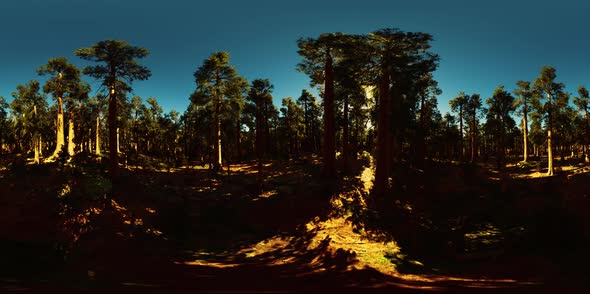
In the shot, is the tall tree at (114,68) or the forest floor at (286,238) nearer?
the forest floor at (286,238)

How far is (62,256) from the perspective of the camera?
967 centimetres

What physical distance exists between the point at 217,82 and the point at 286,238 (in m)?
20.7

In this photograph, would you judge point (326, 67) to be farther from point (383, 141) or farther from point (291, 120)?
point (291, 120)

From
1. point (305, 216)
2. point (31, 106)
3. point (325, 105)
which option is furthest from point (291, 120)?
point (31, 106)

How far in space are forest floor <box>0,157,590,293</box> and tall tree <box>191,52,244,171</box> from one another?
9897 mm

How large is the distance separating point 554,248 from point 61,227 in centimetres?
1978

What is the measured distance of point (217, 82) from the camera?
96.0ft

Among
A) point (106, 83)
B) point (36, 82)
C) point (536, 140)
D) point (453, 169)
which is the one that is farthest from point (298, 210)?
point (36, 82)

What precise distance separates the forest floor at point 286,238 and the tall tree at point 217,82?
32.5 ft

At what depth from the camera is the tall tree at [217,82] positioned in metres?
28.0

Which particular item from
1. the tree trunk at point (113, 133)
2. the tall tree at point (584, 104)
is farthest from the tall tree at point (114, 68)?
the tall tree at point (584, 104)

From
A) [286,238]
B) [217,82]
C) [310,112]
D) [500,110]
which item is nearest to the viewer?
[286,238]

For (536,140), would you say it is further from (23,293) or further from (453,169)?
(23,293)

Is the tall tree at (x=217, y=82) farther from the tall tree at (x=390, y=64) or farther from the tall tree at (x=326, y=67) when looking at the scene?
the tall tree at (x=390, y=64)
